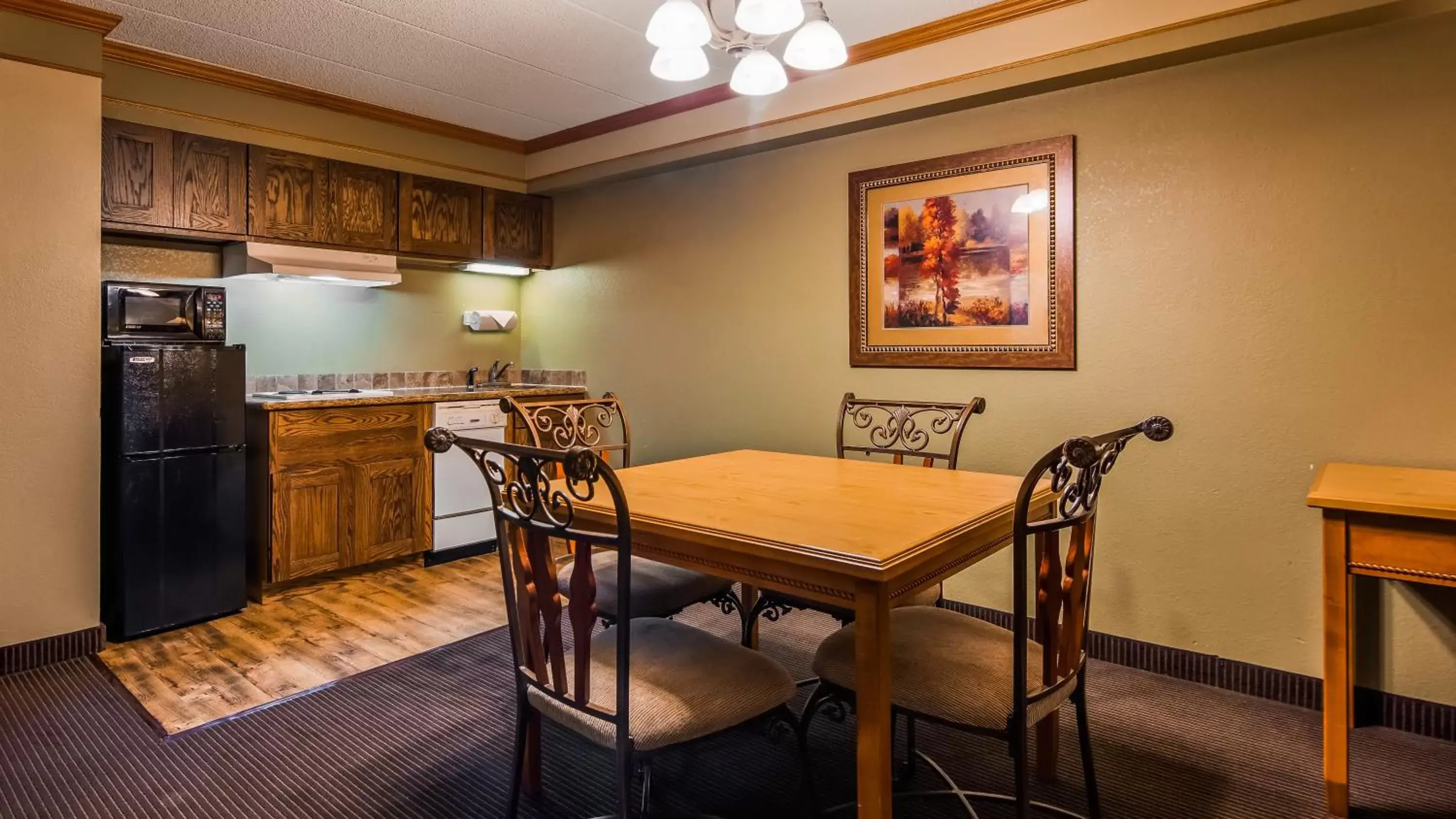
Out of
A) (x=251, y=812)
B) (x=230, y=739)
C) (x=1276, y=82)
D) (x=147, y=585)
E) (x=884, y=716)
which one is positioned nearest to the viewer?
(x=884, y=716)

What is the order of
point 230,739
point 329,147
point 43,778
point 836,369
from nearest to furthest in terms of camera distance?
1. point 43,778
2. point 230,739
3. point 836,369
4. point 329,147

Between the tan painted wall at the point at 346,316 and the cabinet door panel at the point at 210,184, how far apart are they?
0.98ft

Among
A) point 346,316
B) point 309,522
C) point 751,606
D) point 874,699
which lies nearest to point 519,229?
point 346,316

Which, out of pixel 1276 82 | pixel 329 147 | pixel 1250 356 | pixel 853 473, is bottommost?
pixel 853 473

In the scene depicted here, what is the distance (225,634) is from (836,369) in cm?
277

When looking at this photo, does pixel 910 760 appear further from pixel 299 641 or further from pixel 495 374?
pixel 495 374

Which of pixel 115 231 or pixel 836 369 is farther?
pixel 836 369

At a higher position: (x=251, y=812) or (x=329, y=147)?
(x=329, y=147)

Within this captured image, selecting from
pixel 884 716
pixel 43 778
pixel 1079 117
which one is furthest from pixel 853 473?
pixel 43 778

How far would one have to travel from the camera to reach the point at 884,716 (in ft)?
4.41

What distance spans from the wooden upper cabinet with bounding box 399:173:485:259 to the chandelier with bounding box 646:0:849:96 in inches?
98.1

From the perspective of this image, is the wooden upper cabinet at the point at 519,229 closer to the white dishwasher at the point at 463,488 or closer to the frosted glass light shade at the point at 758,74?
the white dishwasher at the point at 463,488

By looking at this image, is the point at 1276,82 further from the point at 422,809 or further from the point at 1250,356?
the point at 422,809

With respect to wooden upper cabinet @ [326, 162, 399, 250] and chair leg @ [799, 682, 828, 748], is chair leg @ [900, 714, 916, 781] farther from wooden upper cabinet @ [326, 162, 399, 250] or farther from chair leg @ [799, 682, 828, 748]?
wooden upper cabinet @ [326, 162, 399, 250]
